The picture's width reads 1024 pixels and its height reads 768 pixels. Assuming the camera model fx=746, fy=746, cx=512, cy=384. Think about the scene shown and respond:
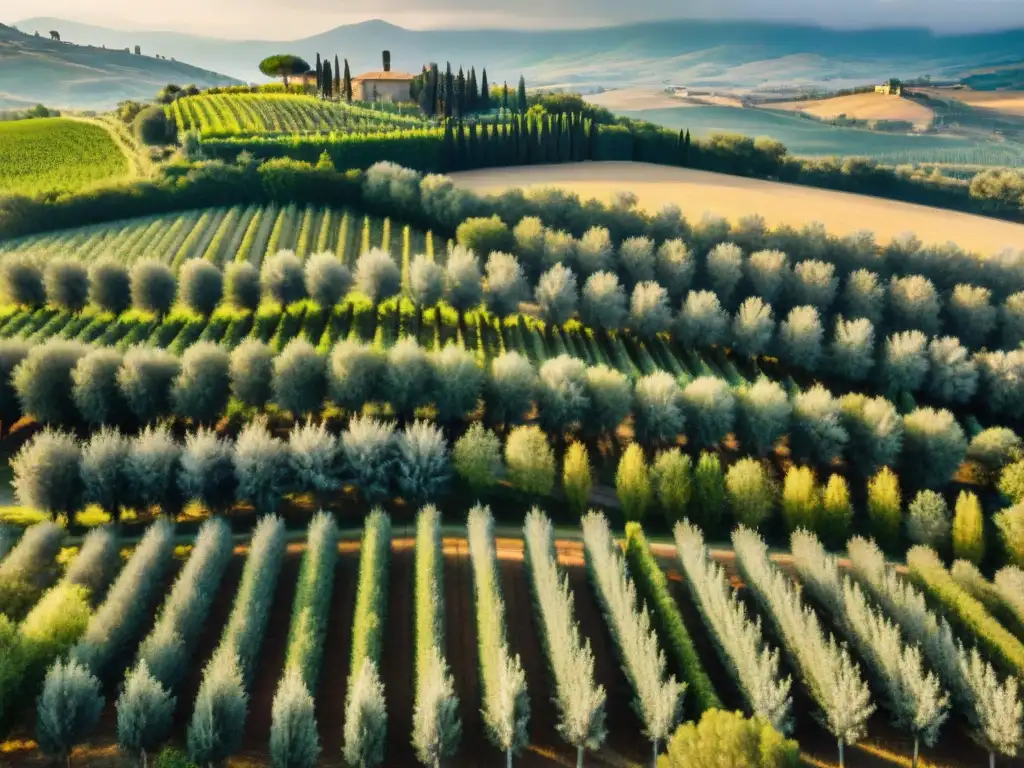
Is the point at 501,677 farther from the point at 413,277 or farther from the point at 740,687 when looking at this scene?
the point at 413,277

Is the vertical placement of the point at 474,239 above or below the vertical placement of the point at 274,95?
below

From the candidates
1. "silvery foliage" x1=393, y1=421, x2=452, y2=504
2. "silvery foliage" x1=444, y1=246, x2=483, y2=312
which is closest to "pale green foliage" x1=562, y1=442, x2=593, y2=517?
"silvery foliage" x1=393, y1=421, x2=452, y2=504

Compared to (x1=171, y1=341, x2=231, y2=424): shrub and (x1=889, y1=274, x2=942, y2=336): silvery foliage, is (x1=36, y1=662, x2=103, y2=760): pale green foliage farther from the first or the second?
(x1=889, y1=274, x2=942, y2=336): silvery foliage

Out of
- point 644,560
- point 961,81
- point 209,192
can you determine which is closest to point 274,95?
point 209,192

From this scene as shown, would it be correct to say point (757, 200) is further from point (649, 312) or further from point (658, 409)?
point (658, 409)

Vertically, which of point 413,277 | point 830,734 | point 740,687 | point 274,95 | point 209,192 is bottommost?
→ point 830,734

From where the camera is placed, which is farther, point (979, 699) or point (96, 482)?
point (96, 482)

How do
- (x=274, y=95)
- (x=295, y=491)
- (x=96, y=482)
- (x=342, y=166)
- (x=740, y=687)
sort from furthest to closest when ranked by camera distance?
1. (x=274, y=95)
2. (x=342, y=166)
3. (x=295, y=491)
4. (x=96, y=482)
5. (x=740, y=687)

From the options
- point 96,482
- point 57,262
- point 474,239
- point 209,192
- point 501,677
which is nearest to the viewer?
point 501,677
